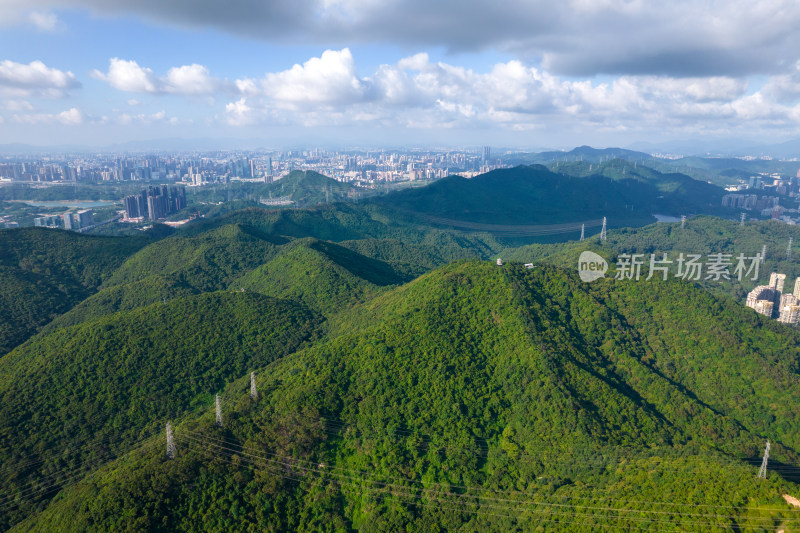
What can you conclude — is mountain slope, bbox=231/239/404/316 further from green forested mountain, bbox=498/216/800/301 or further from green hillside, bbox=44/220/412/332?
green forested mountain, bbox=498/216/800/301

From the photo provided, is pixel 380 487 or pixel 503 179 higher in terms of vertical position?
pixel 503 179

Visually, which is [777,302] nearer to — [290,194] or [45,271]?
[45,271]

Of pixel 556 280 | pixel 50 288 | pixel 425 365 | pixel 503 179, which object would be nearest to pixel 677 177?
pixel 503 179

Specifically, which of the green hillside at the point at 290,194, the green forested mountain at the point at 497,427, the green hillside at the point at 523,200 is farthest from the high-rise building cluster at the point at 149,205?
the green forested mountain at the point at 497,427

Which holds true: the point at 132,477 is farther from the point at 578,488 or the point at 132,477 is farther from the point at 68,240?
the point at 68,240

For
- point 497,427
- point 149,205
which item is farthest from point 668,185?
point 149,205
